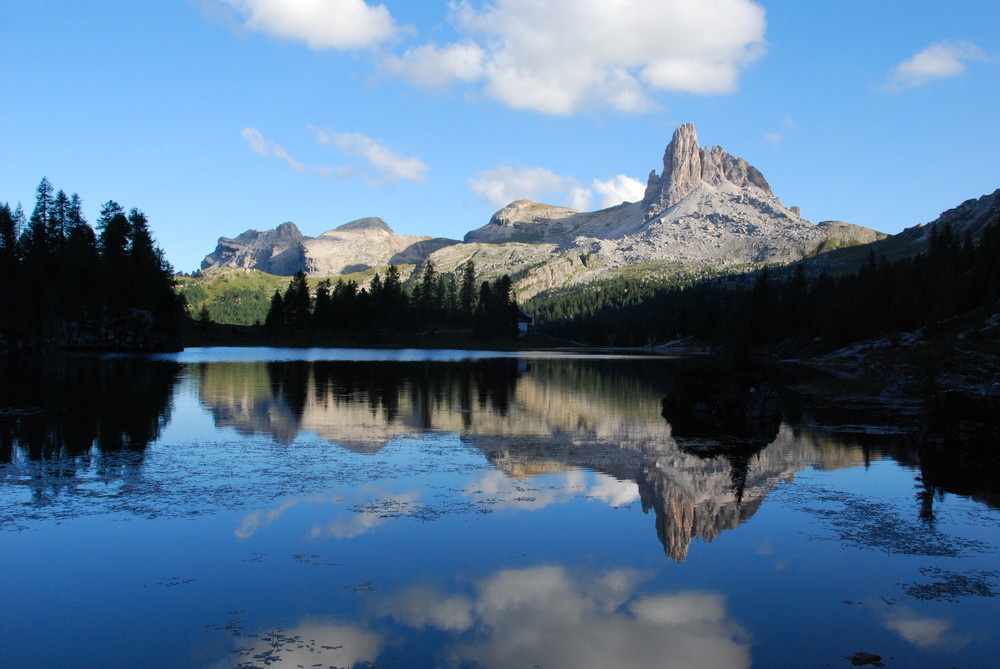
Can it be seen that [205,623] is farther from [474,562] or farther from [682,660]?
[682,660]

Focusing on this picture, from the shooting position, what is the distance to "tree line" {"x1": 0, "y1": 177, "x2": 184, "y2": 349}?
106188mm

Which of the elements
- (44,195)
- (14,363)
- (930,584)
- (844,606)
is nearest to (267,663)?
(844,606)

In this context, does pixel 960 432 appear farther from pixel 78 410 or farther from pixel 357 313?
pixel 357 313

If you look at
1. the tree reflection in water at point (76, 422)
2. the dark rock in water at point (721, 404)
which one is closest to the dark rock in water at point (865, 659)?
the tree reflection in water at point (76, 422)

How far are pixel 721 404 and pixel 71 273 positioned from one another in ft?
339

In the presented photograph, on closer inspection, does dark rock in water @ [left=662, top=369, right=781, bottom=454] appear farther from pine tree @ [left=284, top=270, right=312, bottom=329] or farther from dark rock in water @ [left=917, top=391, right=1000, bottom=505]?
pine tree @ [left=284, top=270, right=312, bottom=329]

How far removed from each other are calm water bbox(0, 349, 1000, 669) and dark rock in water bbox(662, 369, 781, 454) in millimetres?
5608

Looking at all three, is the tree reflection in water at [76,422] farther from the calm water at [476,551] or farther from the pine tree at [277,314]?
the pine tree at [277,314]

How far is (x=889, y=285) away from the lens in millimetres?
138625

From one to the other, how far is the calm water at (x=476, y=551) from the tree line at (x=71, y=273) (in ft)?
274

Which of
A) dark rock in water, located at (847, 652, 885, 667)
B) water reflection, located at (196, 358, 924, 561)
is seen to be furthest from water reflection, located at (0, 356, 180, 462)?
dark rock in water, located at (847, 652, 885, 667)

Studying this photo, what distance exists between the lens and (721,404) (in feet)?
142

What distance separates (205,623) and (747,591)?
11052 mm

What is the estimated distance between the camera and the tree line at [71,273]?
10619 cm
